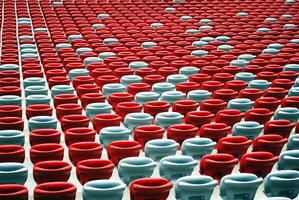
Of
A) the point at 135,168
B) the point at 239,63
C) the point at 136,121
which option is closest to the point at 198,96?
the point at 136,121

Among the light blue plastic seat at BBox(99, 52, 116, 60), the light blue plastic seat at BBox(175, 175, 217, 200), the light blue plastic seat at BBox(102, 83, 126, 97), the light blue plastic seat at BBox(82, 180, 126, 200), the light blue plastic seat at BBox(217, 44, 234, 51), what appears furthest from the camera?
the light blue plastic seat at BBox(217, 44, 234, 51)

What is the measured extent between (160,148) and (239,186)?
1.29 m

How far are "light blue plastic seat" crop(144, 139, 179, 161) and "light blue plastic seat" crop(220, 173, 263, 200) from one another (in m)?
1.05

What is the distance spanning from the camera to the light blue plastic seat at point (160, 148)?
5777 millimetres

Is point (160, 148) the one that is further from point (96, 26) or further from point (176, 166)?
point (96, 26)

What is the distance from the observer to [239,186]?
475cm

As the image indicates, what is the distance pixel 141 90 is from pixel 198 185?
4.30 m

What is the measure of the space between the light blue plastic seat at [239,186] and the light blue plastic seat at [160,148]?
1054 millimetres

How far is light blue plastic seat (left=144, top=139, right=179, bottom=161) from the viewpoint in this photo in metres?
5.78

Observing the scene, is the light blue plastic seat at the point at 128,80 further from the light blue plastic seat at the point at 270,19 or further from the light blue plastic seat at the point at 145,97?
the light blue plastic seat at the point at 270,19

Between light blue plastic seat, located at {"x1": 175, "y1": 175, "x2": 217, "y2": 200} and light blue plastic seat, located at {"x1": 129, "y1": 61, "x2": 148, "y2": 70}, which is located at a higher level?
light blue plastic seat, located at {"x1": 175, "y1": 175, "x2": 217, "y2": 200}

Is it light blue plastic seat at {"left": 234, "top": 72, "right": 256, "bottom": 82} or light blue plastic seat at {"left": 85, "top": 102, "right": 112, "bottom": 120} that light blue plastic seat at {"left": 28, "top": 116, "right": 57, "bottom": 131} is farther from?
light blue plastic seat at {"left": 234, "top": 72, "right": 256, "bottom": 82}

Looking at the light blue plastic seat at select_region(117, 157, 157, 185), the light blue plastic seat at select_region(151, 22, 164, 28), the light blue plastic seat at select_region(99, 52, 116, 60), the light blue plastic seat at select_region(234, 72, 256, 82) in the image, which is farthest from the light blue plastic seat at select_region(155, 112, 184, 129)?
the light blue plastic seat at select_region(151, 22, 164, 28)

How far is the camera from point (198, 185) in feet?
15.2
